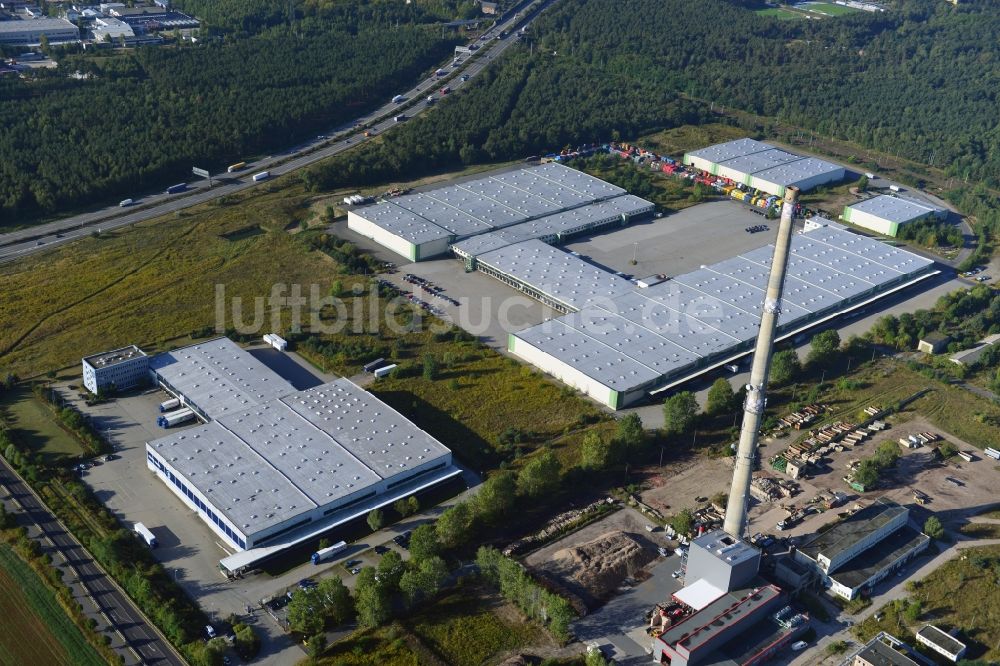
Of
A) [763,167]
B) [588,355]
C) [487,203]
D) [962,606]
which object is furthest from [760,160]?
[962,606]

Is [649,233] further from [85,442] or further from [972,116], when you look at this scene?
[972,116]

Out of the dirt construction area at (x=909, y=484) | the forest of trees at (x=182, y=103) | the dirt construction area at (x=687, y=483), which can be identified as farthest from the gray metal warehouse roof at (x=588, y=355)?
the forest of trees at (x=182, y=103)

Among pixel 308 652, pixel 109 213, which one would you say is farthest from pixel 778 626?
pixel 109 213

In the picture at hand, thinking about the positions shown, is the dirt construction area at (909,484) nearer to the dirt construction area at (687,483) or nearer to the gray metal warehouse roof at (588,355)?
the dirt construction area at (687,483)

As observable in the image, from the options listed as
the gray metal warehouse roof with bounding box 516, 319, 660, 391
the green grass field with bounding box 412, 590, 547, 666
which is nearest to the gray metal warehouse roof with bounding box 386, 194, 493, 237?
the gray metal warehouse roof with bounding box 516, 319, 660, 391

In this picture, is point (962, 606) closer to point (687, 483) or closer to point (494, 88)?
point (687, 483)
